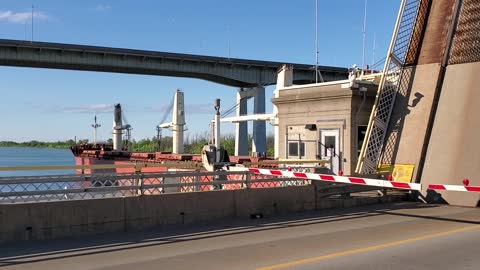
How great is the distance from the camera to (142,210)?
38.4 ft

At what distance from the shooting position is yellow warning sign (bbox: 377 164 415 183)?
18.9 metres

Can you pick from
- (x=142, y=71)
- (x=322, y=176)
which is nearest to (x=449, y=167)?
(x=322, y=176)

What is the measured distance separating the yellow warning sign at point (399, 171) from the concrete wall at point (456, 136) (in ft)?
1.70

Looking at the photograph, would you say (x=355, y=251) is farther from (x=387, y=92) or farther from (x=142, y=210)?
(x=387, y=92)

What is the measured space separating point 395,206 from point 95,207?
9642 millimetres

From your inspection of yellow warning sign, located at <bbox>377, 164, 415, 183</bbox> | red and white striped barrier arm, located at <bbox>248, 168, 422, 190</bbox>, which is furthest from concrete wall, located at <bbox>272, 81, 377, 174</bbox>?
red and white striped barrier arm, located at <bbox>248, 168, 422, 190</bbox>

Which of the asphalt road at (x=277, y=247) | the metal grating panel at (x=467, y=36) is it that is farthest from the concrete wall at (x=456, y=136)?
the asphalt road at (x=277, y=247)

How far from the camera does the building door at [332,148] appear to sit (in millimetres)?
21094

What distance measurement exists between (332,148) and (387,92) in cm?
312

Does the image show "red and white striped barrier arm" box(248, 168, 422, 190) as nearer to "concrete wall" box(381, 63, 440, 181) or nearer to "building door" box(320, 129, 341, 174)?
"concrete wall" box(381, 63, 440, 181)

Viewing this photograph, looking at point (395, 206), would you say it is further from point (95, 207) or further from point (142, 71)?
point (142, 71)

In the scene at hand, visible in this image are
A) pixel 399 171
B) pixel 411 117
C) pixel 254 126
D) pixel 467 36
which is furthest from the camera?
pixel 254 126

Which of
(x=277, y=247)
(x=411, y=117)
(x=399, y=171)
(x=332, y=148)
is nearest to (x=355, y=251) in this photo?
(x=277, y=247)

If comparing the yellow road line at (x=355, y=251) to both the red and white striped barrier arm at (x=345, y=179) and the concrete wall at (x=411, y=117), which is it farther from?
the concrete wall at (x=411, y=117)
